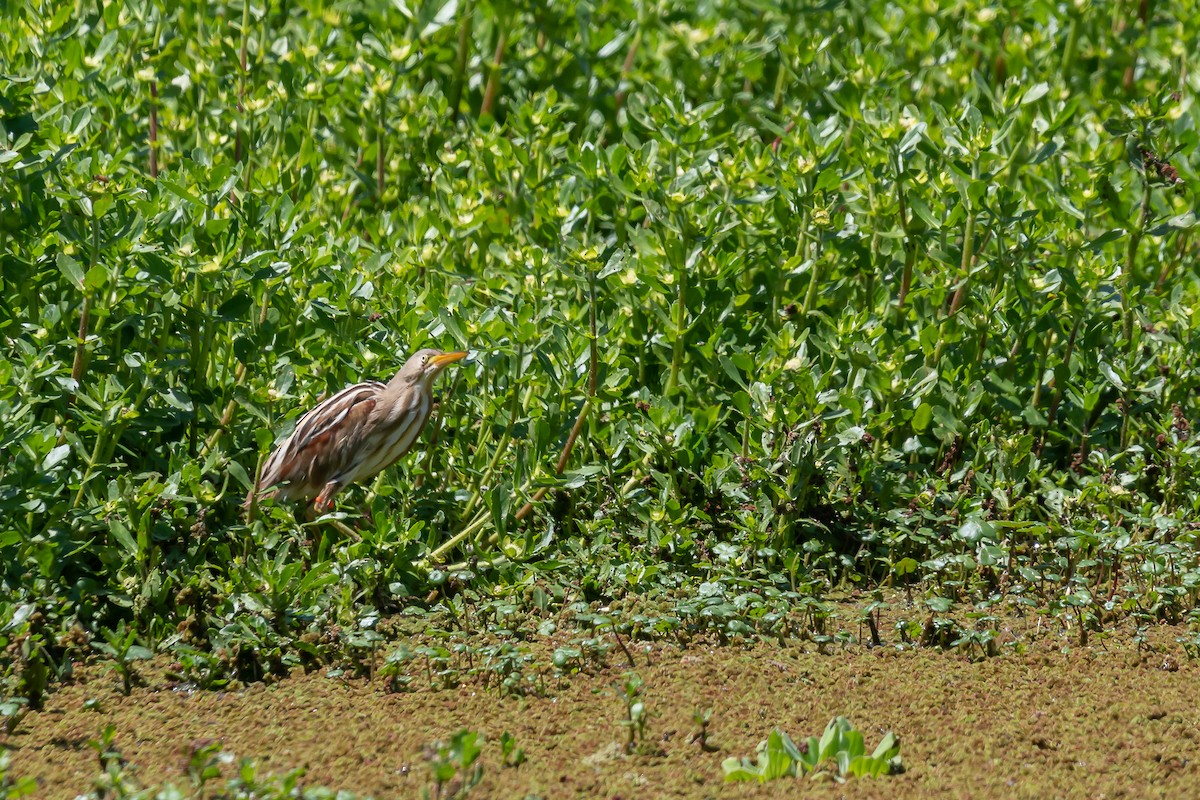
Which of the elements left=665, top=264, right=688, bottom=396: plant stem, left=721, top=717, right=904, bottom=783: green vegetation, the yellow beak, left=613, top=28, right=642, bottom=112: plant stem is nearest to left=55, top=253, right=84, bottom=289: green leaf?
the yellow beak

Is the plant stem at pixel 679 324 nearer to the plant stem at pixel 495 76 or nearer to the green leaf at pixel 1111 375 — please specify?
the green leaf at pixel 1111 375

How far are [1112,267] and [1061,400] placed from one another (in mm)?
545

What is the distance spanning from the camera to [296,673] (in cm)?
402

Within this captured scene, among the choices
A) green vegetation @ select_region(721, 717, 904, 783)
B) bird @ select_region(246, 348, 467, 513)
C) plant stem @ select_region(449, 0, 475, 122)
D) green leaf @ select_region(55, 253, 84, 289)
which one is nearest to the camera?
green vegetation @ select_region(721, 717, 904, 783)

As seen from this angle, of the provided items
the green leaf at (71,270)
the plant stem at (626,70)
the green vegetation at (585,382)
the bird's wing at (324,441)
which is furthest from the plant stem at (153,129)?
the plant stem at (626,70)

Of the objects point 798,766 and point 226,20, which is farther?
point 226,20

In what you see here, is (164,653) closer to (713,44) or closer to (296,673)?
(296,673)

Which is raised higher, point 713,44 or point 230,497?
point 713,44

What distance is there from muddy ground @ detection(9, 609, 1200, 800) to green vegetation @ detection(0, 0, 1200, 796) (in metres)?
0.10

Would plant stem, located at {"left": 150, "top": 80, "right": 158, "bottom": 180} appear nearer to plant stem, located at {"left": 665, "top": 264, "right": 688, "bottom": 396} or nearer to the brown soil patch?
plant stem, located at {"left": 665, "top": 264, "right": 688, "bottom": 396}

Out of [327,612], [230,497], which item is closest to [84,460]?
[230,497]

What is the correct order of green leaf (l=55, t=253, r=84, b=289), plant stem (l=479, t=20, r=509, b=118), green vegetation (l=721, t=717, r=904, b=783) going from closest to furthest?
1. green vegetation (l=721, t=717, r=904, b=783)
2. green leaf (l=55, t=253, r=84, b=289)
3. plant stem (l=479, t=20, r=509, b=118)

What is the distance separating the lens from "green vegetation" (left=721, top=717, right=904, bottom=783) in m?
3.41

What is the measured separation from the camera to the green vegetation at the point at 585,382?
4137 mm
